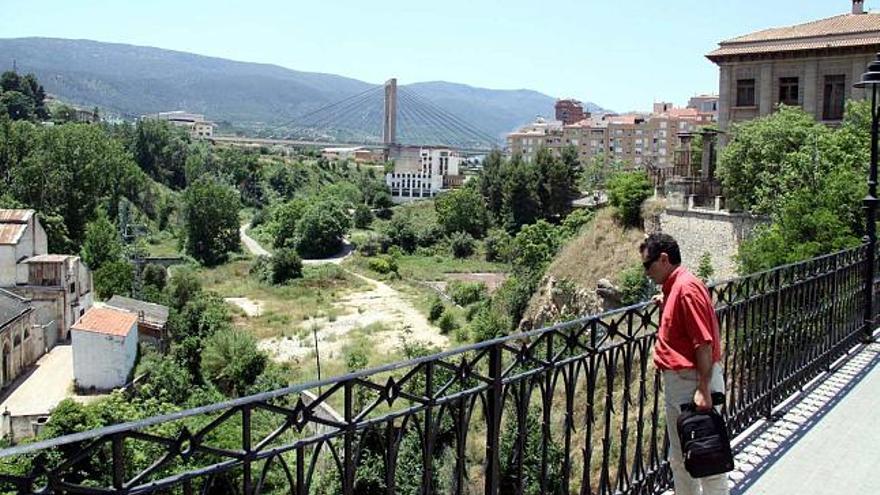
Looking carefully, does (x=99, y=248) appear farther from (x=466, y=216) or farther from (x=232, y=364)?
(x=466, y=216)

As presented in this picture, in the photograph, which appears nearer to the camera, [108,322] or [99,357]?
[99,357]

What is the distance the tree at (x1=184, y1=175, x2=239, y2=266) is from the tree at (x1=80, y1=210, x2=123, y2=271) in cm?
1212

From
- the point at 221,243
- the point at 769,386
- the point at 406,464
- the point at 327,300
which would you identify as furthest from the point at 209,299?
the point at 769,386

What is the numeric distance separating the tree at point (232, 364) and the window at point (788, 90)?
20598 mm

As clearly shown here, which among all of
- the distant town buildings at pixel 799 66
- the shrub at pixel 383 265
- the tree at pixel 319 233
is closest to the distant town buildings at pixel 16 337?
the distant town buildings at pixel 799 66

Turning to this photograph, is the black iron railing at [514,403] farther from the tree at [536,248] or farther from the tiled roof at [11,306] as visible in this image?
the tree at [536,248]

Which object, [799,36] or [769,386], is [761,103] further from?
[769,386]

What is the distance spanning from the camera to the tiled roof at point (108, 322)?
24703 mm

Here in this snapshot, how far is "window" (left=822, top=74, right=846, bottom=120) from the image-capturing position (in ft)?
87.3

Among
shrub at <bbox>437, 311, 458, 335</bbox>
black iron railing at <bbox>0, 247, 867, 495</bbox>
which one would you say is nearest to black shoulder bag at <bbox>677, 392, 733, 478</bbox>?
black iron railing at <bbox>0, 247, 867, 495</bbox>

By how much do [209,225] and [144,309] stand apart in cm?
2842

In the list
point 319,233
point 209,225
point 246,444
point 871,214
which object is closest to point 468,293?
point 319,233

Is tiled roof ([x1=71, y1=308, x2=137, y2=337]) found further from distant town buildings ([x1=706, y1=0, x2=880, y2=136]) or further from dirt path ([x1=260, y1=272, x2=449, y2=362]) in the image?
distant town buildings ([x1=706, y1=0, x2=880, y2=136])

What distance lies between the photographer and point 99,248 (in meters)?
44.0
